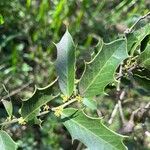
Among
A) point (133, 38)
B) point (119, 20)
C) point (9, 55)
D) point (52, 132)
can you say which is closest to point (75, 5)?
point (119, 20)

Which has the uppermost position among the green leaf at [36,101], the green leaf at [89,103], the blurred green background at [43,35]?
the green leaf at [36,101]

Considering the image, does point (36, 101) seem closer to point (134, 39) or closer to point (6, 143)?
point (6, 143)

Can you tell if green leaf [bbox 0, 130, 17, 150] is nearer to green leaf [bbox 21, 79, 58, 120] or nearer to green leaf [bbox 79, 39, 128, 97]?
green leaf [bbox 21, 79, 58, 120]

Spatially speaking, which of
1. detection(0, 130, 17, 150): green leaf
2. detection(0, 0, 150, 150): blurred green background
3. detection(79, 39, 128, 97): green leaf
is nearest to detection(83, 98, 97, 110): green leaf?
detection(79, 39, 128, 97): green leaf

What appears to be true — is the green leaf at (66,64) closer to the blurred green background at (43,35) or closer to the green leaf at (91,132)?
the green leaf at (91,132)

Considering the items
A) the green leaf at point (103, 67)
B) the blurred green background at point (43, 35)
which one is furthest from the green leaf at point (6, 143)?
the blurred green background at point (43, 35)

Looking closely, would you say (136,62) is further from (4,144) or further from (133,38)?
(4,144)

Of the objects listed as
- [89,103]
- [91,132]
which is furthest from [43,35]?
[91,132]
